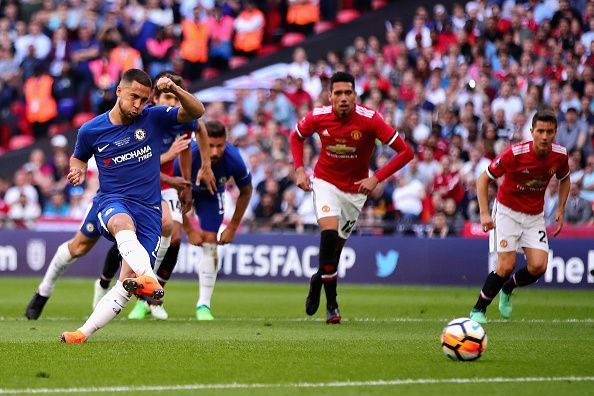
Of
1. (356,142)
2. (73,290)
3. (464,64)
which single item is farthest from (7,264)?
(356,142)

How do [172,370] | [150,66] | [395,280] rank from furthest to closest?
[150,66]
[395,280]
[172,370]

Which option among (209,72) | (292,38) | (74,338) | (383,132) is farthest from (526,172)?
A: (209,72)

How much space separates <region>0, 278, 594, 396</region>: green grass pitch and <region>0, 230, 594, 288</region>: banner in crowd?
172 inches

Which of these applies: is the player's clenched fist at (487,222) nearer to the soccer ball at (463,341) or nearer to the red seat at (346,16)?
the soccer ball at (463,341)

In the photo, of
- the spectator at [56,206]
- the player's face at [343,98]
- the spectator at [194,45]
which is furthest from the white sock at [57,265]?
the spectator at [194,45]

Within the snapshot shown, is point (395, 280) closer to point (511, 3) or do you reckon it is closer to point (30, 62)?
point (511, 3)

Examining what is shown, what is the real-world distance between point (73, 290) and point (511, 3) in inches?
412

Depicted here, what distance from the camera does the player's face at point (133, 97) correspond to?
34.3 feet

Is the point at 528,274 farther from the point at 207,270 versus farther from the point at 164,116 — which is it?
the point at 164,116

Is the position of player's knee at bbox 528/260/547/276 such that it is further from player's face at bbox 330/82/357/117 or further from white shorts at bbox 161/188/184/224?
white shorts at bbox 161/188/184/224

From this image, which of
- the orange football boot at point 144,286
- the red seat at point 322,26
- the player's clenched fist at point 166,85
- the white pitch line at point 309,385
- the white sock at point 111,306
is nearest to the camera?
the white pitch line at point 309,385

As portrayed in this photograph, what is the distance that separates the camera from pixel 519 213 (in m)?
13.5

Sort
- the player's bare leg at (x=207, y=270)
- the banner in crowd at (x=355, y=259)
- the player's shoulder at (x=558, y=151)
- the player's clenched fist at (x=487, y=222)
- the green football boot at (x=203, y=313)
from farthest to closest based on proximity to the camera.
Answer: the banner in crowd at (x=355, y=259)
the player's bare leg at (x=207, y=270)
the green football boot at (x=203, y=313)
the player's shoulder at (x=558, y=151)
the player's clenched fist at (x=487, y=222)

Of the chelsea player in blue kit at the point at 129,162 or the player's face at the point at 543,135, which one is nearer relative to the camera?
the chelsea player in blue kit at the point at 129,162
